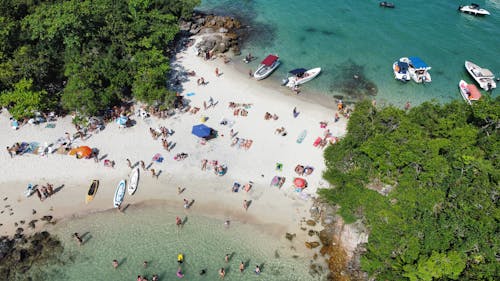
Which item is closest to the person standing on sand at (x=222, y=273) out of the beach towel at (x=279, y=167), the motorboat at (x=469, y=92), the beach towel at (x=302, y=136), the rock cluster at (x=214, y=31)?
the beach towel at (x=279, y=167)

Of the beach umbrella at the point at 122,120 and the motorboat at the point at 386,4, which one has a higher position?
the motorboat at the point at 386,4

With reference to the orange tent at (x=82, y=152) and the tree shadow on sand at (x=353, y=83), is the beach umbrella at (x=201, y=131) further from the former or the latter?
the tree shadow on sand at (x=353, y=83)

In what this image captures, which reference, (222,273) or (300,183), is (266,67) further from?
(222,273)

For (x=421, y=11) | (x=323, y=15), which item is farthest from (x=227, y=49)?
(x=421, y=11)

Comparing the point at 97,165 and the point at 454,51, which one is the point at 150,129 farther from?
the point at 454,51

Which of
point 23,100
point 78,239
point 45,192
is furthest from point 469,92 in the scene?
point 23,100

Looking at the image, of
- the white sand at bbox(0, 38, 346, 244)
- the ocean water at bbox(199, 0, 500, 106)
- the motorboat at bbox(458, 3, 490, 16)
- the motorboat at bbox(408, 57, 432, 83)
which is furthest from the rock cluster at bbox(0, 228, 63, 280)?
the motorboat at bbox(458, 3, 490, 16)

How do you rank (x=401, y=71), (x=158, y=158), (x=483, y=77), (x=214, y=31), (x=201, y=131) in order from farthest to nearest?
(x=214, y=31) → (x=401, y=71) → (x=483, y=77) → (x=201, y=131) → (x=158, y=158)
